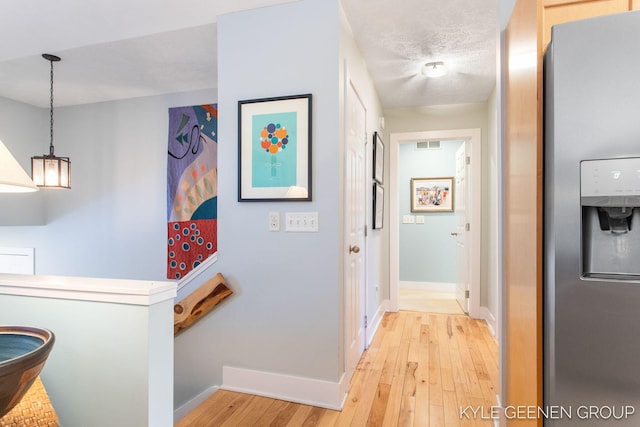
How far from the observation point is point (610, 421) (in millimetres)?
944

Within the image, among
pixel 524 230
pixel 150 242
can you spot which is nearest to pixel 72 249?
pixel 150 242

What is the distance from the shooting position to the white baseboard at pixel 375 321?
3.07 m

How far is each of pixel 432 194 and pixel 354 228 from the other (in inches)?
125

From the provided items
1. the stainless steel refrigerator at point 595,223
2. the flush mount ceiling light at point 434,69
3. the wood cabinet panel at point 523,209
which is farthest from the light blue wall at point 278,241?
the stainless steel refrigerator at point 595,223

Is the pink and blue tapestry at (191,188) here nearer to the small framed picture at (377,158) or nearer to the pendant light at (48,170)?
the pendant light at (48,170)

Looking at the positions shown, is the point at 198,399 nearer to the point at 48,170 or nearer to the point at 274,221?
the point at 274,221

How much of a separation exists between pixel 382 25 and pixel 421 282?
3.97 meters

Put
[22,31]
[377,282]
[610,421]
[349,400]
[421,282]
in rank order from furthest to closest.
→ [421,282], [377,282], [22,31], [349,400], [610,421]

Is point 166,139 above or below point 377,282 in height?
above

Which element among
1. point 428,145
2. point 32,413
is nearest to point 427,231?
point 428,145

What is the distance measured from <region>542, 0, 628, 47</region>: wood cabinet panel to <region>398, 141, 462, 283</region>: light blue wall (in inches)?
159

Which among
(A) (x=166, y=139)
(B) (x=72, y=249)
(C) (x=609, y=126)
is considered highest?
(A) (x=166, y=139)

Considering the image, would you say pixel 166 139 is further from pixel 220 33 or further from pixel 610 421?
pixel 610 421

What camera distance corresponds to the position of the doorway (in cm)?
381
